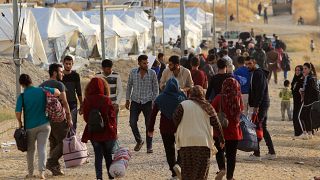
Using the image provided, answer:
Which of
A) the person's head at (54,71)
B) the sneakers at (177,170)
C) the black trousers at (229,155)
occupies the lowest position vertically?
the sneakers at (177,170)

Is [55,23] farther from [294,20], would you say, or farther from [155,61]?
[294,20]

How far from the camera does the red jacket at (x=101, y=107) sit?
38.9 feet

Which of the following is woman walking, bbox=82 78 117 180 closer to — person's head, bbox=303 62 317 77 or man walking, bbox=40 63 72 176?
man walking, bbox=40 63 72 176

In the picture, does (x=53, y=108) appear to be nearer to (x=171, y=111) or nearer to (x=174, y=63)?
(x=171, y=111)

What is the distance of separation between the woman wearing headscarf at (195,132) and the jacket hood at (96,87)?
1212 millimetres

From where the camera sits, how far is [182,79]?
1492 cm

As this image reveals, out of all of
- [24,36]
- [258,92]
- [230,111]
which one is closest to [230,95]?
[230,111]

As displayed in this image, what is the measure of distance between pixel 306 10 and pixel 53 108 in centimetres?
10537

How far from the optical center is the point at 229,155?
12.6m

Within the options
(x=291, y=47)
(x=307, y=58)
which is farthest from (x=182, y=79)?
(x=291, y=47)

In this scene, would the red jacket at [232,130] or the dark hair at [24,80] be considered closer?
the red jacket at [232,130]

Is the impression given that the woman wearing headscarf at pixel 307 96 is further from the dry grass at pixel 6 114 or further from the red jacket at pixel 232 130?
the dry grass at pixel 6 114

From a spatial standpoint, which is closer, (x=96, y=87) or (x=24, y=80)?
(x=96, y=87)

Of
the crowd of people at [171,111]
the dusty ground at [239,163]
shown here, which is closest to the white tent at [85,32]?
the dusty ground at [239,163]
